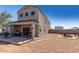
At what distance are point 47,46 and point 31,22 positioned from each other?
2.02ft

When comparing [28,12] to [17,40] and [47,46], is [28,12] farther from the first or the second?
[47,46]

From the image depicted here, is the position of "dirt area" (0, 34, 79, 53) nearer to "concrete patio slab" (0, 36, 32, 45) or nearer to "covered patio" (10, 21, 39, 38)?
"concrete patio slab" (0, 36, 32, 45)

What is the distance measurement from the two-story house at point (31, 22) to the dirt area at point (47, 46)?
17cm

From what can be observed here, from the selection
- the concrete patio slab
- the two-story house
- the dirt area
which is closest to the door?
the two-story house

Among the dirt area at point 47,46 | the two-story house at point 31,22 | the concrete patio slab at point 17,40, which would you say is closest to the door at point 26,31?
the two-story house at point 31,22

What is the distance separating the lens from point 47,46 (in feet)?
10.0

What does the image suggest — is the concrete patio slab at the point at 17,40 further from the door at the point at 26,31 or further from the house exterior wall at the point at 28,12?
the house exterior wall at the point at 28,12

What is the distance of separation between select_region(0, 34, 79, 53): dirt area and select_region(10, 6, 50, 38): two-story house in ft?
0.56

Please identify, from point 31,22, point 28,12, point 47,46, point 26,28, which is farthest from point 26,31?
point 47,46

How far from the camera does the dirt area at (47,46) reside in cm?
301

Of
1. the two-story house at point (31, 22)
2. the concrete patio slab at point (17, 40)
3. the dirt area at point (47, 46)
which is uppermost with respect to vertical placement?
the two-story house at point (31, 22)

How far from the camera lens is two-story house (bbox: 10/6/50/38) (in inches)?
119
